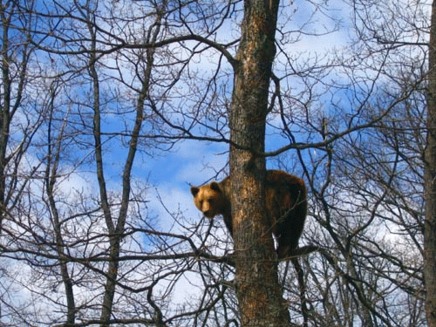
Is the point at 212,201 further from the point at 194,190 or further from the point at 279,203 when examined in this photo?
the point at 279,203

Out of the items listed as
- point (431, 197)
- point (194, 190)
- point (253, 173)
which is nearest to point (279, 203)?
point (194, 190)

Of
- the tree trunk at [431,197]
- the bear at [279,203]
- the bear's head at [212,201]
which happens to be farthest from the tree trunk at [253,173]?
the tree trunk at [431,197]

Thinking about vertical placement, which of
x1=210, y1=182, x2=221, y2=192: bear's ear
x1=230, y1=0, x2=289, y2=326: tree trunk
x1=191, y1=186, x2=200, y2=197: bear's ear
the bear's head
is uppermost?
x1=191, y1=186, x2=200, y2=197: bear's ear

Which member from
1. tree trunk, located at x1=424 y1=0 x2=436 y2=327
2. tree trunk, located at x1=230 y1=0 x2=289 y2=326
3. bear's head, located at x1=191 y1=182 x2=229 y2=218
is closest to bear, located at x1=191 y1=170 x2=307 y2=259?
bear's head, located at x1=191 y1=182 x2=229 y2=218

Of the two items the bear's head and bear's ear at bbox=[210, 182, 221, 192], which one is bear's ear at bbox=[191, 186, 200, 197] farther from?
bear's ear at bbox=[210, 182, 221, 192]

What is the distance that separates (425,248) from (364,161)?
1.81 m

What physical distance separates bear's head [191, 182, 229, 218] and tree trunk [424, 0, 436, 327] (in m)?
3.35

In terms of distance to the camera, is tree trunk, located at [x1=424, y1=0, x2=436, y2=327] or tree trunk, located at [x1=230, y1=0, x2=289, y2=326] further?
tree trunk, located at [x1=424, y1=0, x2=436, y2=327]

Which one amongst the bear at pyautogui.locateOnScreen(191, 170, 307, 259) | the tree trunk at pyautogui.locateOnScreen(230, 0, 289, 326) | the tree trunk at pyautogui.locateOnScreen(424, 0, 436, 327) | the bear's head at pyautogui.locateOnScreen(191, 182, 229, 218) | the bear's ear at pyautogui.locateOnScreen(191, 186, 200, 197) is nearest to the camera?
the tree trunk at pyautogui.locateOnScreen(230, 0, 289, 326)

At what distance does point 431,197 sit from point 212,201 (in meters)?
3.89

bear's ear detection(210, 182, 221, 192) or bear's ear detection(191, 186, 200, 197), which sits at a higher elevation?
bear's ear detection(191, 186, 200, 197)

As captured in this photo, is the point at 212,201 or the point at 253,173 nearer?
the point at 253,173

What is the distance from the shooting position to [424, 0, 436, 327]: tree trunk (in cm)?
1050

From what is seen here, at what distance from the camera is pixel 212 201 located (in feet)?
31.7
